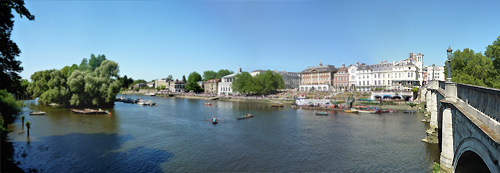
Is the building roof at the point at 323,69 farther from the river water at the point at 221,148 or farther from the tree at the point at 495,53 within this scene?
the river water at the point at 221,148

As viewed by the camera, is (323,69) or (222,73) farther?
(222,73)

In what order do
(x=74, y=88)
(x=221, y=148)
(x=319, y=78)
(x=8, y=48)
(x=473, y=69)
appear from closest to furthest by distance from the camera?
(x=8, y=48) < (x=221, y=148) < (x=473, y=69) < (x=74, y=88) < (x=319, y=78)

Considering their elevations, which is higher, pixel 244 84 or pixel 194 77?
pixel 194 77

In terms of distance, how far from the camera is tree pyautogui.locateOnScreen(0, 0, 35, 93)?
11.5 metres

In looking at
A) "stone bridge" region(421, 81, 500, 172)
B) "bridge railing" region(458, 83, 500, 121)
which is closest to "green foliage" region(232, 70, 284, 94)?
"stone bridge" region(421, 81, 500, 172)

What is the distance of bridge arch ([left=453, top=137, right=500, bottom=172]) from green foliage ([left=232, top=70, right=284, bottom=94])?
286 feet

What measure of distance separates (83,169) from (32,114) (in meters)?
35.3

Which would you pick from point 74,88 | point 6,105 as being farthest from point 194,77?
point 6,105

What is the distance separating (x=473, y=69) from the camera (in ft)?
122

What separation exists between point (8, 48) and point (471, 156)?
2208 centimetres

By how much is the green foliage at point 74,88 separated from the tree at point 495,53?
6573cm

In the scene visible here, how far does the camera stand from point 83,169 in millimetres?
19250

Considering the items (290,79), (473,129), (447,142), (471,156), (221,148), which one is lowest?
(221,148)

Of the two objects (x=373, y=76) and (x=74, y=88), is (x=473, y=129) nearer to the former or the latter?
(x=74, y=88)
